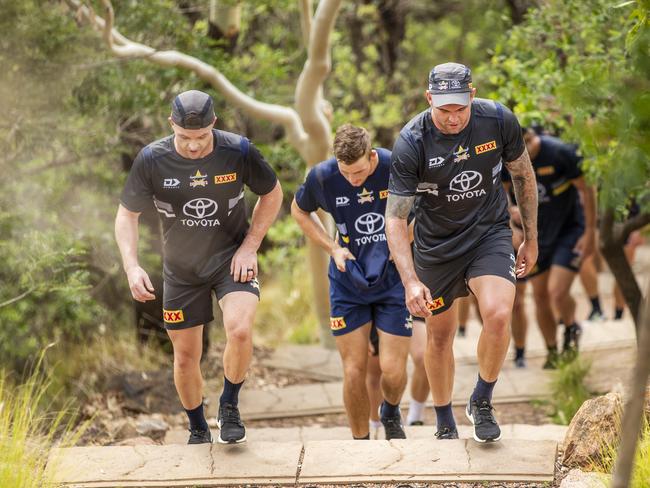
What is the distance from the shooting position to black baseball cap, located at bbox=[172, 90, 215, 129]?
532 centimetres

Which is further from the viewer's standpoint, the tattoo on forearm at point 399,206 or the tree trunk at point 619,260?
the tree trunk at point 619,260

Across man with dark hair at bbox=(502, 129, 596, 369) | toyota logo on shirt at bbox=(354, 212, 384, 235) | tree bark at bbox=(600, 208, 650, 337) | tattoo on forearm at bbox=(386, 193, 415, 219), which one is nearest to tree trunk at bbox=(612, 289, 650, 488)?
tattoo on forearm at bbox=(386, 193, 415, 219)

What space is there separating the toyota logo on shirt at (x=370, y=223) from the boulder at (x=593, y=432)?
67.5 inches

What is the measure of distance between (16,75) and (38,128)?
0.49 m

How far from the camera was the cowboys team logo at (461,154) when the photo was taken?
525cm

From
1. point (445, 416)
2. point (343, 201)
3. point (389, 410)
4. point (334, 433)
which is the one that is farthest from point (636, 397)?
point (334, 433)

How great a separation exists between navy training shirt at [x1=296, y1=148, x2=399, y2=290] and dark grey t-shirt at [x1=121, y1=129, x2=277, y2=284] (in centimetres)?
49

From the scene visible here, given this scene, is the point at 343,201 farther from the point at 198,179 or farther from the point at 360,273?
the point at 198,179

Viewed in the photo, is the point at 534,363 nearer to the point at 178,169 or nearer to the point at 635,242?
the point at 635,242

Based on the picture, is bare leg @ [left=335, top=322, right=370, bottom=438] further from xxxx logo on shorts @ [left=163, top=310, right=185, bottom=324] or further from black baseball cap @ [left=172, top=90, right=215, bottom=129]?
black baseball cap @ [left=172, top=90, right=215, bottom=129]

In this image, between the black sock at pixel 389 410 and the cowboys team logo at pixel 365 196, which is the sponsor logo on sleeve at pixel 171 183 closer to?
the cowboys team logo at pixel 365 196

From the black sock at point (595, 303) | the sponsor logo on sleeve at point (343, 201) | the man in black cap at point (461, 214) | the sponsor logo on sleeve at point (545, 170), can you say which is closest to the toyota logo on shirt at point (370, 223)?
the sponsor logo on sleeve at point (343, 201)

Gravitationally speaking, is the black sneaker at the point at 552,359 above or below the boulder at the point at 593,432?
below

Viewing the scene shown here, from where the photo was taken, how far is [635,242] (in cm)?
1062
